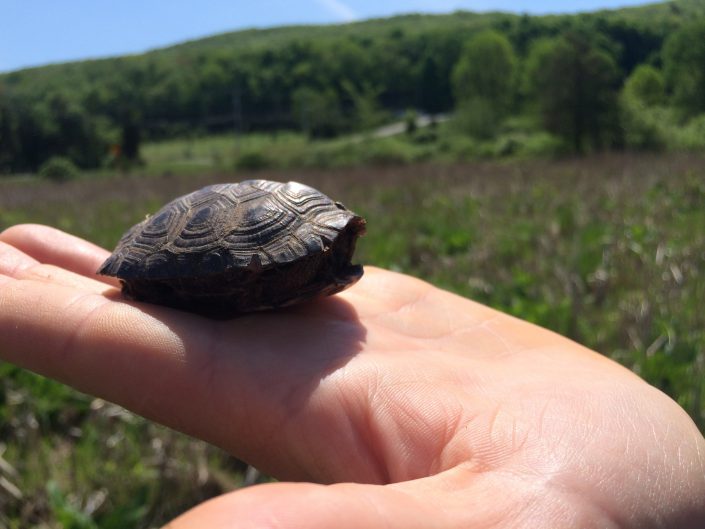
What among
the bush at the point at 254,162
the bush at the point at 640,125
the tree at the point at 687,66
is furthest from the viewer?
the bush at the point at 254,162

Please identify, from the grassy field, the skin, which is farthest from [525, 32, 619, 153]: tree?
the skin

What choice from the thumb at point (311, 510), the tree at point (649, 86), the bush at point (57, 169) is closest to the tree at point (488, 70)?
the tree at point (649, 86)

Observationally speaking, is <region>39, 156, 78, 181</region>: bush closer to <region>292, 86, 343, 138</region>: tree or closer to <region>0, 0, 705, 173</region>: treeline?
<region>0, 0, 705, 173</region>: treeline

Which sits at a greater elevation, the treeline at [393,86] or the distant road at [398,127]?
the treeline at [393,86]

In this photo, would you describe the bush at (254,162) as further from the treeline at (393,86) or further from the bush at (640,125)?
the bush at (640,125)

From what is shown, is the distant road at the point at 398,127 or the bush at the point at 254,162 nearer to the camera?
the bush at the point at 254,162

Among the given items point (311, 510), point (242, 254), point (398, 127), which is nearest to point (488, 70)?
point (398, 127)

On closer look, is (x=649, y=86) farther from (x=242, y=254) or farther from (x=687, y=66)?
(x=242, y=254)

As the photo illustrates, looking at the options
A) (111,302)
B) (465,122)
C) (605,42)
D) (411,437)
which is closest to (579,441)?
(411,437)
